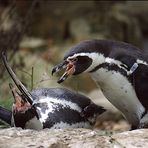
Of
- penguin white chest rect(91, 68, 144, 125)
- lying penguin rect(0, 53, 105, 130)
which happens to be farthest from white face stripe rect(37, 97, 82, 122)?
penguin white chest rect(91, 68, 144, 125)

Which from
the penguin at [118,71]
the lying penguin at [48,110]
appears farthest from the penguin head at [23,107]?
the penguin at [118,71]

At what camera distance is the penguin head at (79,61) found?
64.6 inches

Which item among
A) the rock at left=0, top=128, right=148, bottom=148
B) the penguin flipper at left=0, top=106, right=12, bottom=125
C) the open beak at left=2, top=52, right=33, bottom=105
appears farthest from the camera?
the penguin flipper at left=0, top=106, right=12, bottom=125

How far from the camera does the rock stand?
1.50 metres

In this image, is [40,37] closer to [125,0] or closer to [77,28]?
[77,28]

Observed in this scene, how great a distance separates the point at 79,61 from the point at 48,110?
173mm

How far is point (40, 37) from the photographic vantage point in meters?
6.85

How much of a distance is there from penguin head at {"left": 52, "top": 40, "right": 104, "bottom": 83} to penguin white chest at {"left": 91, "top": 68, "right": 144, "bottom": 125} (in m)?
0.04

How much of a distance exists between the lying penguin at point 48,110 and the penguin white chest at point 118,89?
103mm

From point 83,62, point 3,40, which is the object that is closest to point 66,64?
point 83,62

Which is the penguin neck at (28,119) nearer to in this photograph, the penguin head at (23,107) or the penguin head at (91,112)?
the penguin head at (23,107)

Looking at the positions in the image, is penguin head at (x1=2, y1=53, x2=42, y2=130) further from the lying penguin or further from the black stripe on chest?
the black stripe on chest

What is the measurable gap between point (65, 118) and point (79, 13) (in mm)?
5372

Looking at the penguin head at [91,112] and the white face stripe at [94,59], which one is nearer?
the white face stripe at [94,59]
